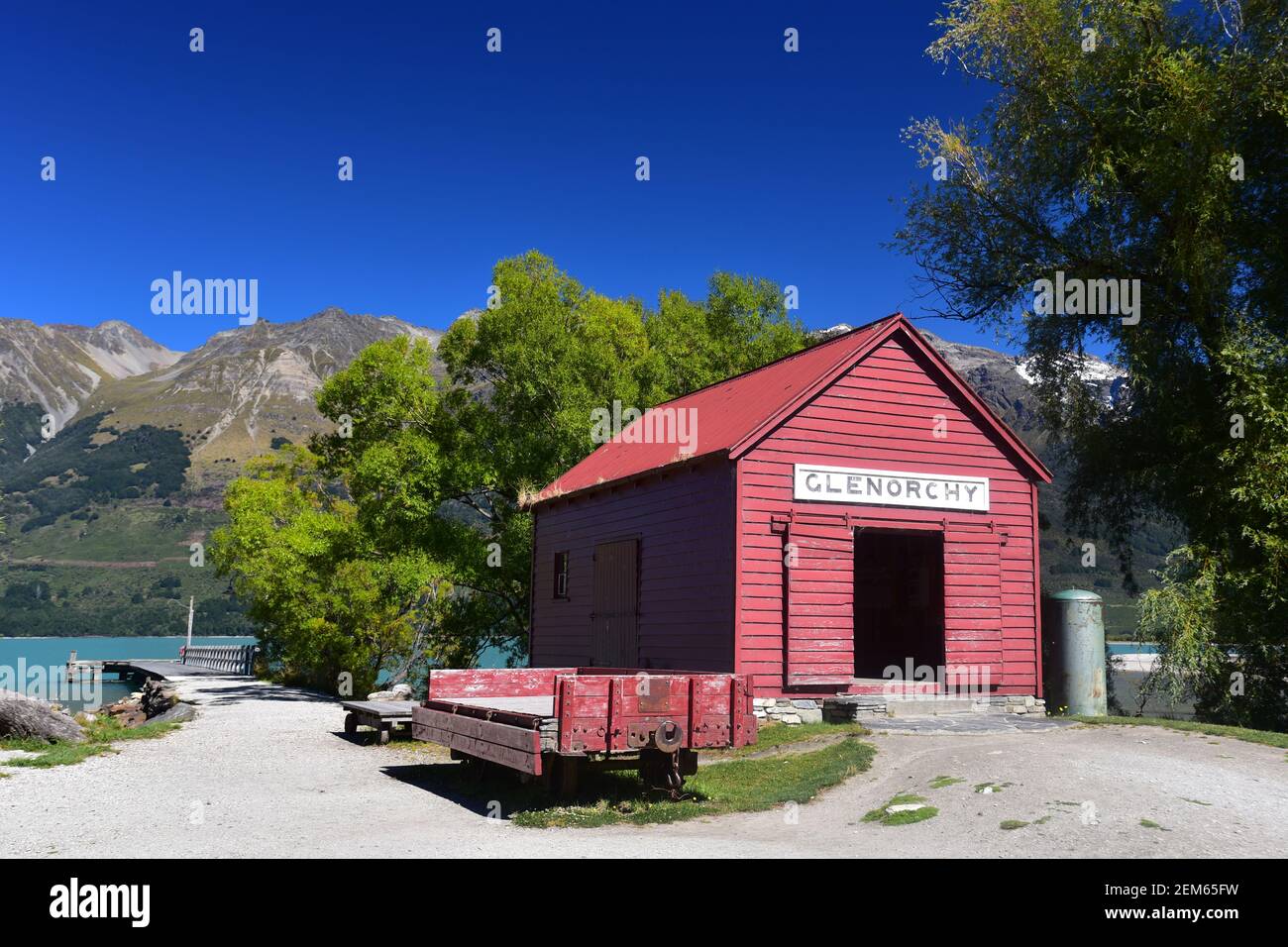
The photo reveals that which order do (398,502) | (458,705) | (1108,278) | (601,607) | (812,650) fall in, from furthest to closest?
(398,502) → (1108,278) → (601,607) → (812,650) → (458,705)

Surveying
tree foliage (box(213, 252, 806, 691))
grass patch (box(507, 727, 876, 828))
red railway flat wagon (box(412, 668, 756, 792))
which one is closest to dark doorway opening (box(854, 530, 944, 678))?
grass patch (box(507, 727, 876, 828))

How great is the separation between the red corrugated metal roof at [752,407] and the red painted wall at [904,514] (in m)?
0.31

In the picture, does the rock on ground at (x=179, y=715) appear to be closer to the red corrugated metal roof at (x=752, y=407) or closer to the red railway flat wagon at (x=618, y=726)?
the red corrugated metal roof at (x=752, y=407)

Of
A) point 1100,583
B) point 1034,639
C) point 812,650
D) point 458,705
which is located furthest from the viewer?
point 1100,583

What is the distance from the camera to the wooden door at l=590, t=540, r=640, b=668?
1934 centimetres

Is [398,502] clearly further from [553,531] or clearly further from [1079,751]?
[1079,751]

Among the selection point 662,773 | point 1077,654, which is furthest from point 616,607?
point 662,773

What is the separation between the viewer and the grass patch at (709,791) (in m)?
10.0

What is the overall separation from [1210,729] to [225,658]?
48200 mm

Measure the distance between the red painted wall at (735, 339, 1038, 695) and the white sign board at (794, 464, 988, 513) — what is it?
0.14 metres

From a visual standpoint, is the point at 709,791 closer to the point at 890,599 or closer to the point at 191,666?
the point at 890,599

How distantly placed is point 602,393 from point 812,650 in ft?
53.1
